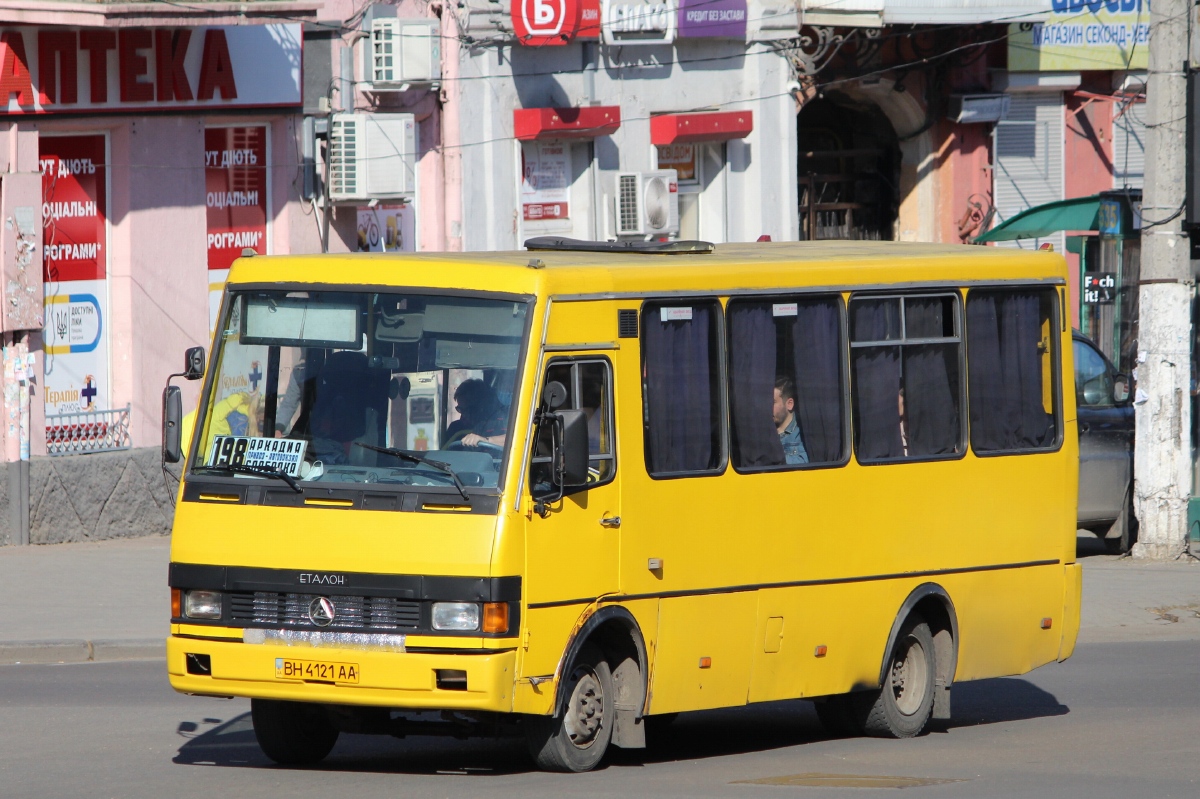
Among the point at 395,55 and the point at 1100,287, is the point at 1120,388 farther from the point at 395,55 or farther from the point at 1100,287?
the point at 395,55

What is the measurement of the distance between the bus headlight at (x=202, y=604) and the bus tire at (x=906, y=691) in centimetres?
381

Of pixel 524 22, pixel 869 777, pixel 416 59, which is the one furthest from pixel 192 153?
pixel 869 777

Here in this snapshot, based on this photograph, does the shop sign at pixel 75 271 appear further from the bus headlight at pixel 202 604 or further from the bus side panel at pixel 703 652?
the bus side panel at pixel 703 652

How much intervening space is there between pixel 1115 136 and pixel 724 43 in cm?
757

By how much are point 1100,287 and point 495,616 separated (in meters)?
16.0

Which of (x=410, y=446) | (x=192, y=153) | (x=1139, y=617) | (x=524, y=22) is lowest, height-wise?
(x=1139, y=617)

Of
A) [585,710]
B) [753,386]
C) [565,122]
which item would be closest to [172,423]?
[585,710]

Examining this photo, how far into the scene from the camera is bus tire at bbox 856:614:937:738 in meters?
11.2

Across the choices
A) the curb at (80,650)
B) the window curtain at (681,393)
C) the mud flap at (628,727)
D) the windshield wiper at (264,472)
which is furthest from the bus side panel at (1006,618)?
the curb at (80,650)

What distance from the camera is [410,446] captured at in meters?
9.13

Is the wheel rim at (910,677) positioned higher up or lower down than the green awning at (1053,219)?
lower down

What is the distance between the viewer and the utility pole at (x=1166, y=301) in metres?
18.8

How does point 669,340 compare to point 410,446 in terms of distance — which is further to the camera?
point 669,340

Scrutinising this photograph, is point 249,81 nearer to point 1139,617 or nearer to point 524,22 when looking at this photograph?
point 524,22
